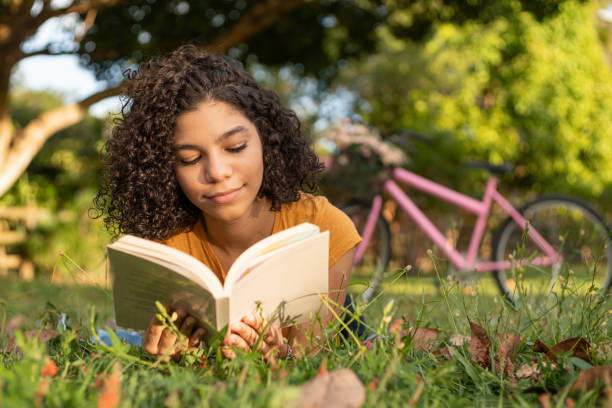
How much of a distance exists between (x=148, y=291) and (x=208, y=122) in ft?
1.93

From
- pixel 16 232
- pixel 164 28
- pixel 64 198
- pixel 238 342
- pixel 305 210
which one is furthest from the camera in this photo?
pixel 64 198

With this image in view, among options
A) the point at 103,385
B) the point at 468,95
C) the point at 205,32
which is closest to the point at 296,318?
the point at 103,385

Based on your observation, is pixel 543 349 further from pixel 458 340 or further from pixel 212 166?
pixel 212 166

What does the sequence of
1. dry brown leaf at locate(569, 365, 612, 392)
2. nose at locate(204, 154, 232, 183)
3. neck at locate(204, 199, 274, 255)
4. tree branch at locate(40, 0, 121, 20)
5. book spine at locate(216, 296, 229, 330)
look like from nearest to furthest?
dry brown leaf at locate(569, 365, 612, 392)
book spine at locate(216, 296, 229, 330)
nose at locate(204, 154, 232, 183)
neck at locate(204, 199, 274, 255)
tree branch at locate(40, 0, 121, 20)

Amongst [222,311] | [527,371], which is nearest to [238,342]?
[222,311]

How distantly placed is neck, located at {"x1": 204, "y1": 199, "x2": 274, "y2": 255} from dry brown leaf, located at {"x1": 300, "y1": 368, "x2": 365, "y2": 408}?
108 centimetres

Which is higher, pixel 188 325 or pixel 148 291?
pixel 148 291

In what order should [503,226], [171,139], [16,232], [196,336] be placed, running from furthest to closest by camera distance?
[16,232] → [503,226] → [171,139] → [196,336]

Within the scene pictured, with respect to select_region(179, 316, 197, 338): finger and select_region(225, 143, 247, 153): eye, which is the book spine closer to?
select_region(179, 316, 197, 338): finger

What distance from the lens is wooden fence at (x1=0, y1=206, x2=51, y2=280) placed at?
8.39m

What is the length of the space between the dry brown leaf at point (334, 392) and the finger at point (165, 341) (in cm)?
54

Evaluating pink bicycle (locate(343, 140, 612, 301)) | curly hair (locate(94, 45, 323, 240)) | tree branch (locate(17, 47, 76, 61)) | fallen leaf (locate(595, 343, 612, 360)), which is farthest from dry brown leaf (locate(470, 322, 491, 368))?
tree branch (locate(17, 47, 76, 61))

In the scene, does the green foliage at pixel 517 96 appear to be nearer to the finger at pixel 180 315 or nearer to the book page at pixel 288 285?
the book page at pixel 288 285

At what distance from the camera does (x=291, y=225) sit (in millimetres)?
2039
